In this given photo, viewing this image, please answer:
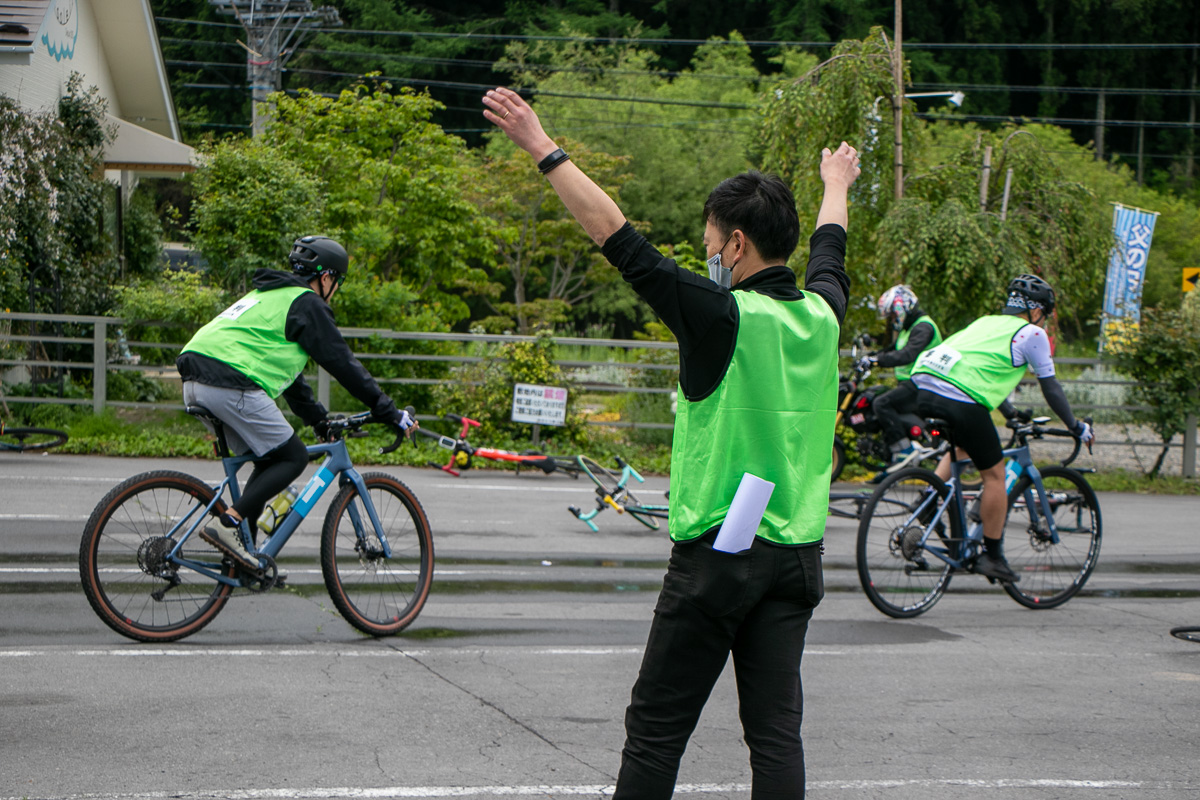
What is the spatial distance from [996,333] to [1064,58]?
55.1m

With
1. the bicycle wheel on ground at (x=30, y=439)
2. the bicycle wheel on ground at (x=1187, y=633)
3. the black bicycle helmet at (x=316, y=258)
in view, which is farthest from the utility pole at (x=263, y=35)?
the bicycle wheel on ground at (x=1187, y=633)

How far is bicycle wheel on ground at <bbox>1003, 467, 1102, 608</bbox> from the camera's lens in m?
7.57

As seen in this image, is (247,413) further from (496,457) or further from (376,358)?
(376,358)

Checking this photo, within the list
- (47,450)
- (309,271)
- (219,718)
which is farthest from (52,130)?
(219,718)

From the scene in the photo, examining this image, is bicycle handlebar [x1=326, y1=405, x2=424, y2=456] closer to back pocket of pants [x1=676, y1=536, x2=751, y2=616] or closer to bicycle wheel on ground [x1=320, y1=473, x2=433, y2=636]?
bicycle wheel on ground [x1=320, y1=473, x2=433, y2=636]

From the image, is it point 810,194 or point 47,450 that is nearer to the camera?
A: point 47,450

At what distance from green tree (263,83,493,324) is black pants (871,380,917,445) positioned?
9057 millimetres

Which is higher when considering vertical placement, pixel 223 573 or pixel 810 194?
pixel 810 194

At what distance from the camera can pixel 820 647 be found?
6418 mm

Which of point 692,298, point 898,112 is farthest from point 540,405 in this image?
point 692,298

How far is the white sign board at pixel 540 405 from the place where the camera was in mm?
13797

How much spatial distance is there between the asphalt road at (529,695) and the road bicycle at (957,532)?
225 mm

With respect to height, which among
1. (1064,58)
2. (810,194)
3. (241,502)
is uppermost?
(1064,58)

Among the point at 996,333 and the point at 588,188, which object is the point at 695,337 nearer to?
the point at 588,188
